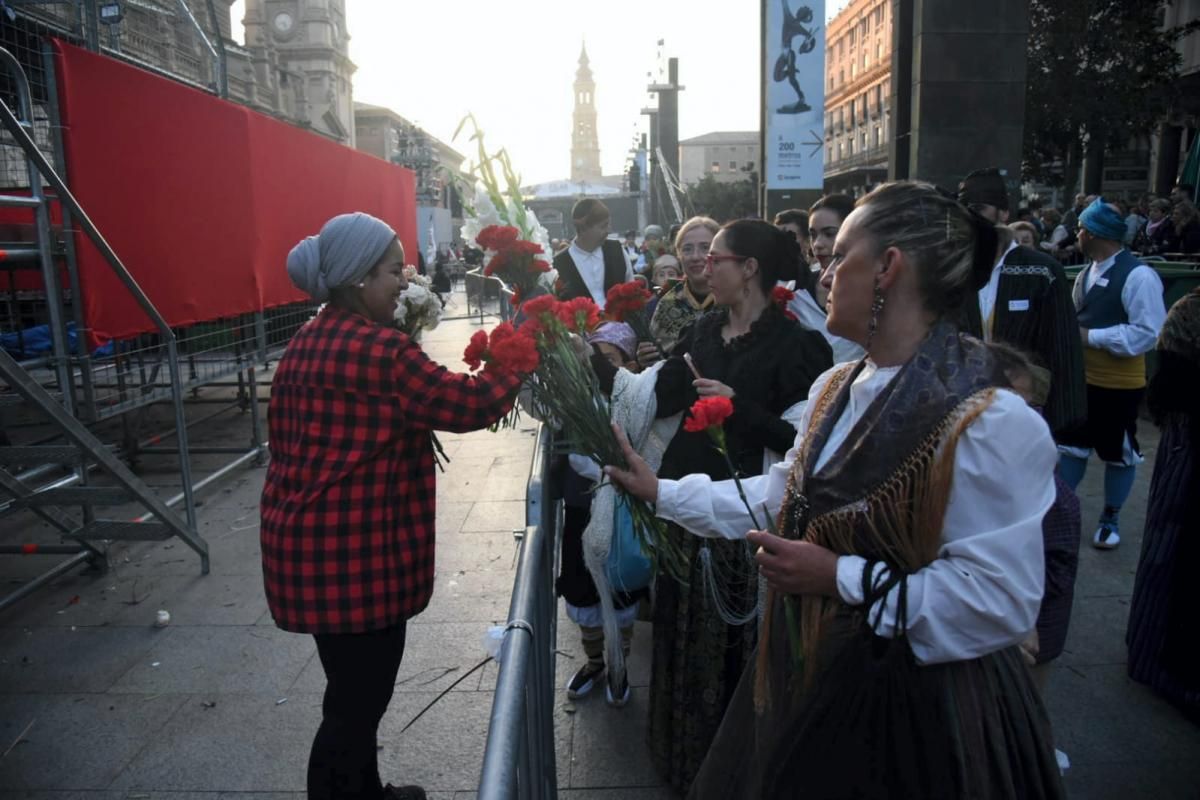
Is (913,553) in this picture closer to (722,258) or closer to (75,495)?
(722,258)

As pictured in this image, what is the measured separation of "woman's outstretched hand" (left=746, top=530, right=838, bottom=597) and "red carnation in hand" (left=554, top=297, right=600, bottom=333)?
1045 millimetres

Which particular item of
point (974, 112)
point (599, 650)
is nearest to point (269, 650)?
point (599, 650)

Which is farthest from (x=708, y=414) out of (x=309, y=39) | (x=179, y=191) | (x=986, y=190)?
(x=309, y=39)

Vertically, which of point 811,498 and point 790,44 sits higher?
point 790,44

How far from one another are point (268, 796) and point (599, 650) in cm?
140

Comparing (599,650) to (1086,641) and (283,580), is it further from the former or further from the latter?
(1086,641)

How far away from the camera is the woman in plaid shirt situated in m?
2.37

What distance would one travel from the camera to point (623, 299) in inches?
142

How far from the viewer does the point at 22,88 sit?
440cm

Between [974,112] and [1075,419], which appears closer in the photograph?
[1075,419]

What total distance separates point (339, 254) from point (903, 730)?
1957 mm

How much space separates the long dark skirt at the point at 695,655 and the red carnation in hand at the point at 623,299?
1205 mm

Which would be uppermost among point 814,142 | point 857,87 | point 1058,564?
point 857,87

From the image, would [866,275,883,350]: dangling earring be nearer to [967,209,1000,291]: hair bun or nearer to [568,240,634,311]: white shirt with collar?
[967,209,1000,291]: hair bun
